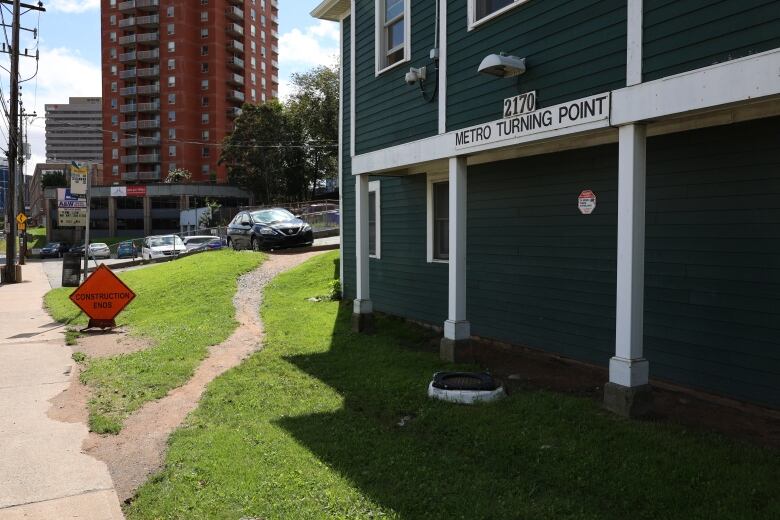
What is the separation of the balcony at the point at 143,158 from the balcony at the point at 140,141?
4.55 feet

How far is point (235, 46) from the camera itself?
270ft

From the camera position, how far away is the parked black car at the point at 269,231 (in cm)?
2141

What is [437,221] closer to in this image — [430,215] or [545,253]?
[430,215]

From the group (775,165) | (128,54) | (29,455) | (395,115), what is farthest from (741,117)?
→ (128,54)

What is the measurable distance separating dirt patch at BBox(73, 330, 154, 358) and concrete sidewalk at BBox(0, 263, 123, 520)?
0.36 meters

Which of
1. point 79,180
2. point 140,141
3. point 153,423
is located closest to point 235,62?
point 140,141

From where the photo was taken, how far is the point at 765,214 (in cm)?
554

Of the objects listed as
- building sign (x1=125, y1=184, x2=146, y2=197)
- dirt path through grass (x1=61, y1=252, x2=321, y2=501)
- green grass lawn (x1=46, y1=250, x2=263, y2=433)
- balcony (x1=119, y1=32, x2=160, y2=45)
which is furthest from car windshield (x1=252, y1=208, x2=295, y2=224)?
balcony (x1=119, y1=32, x2=160, y2=45)

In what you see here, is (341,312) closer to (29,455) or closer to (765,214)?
(29,455)

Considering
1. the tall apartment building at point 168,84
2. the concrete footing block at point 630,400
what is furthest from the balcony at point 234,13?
the concrete footing block at point 630,400

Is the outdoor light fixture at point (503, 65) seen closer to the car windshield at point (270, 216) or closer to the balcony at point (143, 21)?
the car windshield at point (270, 216)

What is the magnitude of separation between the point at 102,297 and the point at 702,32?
1126 cm

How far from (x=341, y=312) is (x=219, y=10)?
77.5 m

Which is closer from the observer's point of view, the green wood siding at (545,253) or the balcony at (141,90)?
the green wood siding at (545,253)
